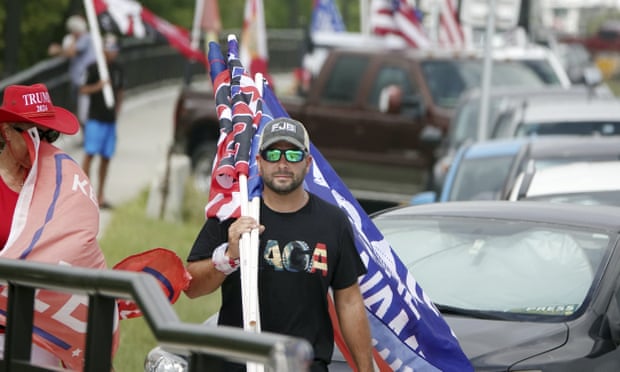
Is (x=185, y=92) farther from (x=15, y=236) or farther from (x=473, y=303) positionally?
(x=15, y=236)

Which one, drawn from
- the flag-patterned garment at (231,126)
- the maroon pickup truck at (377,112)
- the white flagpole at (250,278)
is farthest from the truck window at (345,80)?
the white flagpole at (250,278)

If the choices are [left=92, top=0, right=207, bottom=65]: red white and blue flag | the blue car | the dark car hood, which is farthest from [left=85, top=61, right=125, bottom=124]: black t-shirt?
the dark car hood

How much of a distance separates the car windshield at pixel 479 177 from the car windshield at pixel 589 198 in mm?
1460

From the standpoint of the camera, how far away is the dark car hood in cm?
634

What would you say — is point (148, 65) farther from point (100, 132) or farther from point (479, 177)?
point (479, 177)

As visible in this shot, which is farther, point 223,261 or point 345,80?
point 345,80

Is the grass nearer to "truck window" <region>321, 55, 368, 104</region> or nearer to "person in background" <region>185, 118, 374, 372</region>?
"person in background" <region>185, 118, 374, 372</region>

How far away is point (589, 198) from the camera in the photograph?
9.60 metres

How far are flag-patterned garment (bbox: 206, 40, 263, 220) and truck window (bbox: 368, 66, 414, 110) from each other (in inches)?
500

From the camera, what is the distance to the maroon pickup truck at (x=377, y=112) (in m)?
18.7

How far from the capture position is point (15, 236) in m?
5.46

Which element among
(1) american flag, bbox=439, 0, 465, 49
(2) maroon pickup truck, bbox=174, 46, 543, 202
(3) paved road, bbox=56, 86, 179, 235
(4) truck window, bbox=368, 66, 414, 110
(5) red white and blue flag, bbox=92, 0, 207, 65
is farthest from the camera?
(1) american flag, bbox=439, 0, 465, 49

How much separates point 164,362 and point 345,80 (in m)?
13.2

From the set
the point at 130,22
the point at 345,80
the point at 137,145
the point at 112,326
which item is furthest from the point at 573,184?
the point at 137,145
